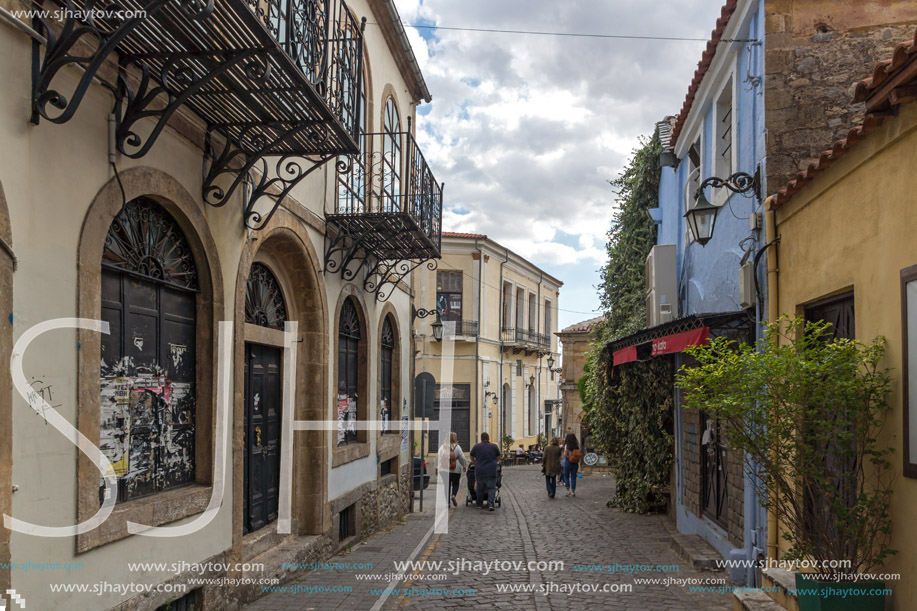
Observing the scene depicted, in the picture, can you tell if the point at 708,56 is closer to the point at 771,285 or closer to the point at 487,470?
the point at 771,285

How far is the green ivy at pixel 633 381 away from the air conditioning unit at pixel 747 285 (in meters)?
4.95

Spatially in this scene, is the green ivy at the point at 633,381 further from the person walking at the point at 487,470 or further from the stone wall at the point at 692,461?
the person walking at the point at 487,470

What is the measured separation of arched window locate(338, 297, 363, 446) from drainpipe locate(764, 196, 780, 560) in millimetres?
6146

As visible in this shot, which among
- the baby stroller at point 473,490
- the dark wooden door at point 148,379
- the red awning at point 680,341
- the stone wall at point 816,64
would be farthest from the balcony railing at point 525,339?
the dark wooden door at point 148,379

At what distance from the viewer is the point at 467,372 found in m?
34.2

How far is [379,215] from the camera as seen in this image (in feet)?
33.3

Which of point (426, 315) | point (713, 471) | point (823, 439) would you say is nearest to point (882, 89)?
point (823, 439)

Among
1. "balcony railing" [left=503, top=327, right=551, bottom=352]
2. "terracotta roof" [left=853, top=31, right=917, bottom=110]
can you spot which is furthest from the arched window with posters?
"balcony railing" [left=503, top=327, right=551, bottom=352]

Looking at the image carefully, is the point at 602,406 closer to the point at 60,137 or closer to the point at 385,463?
the point at 385,463

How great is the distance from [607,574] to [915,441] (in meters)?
5.18

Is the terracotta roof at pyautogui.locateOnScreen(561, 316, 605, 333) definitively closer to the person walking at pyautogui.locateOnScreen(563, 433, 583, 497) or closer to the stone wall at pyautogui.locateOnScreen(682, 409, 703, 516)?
the person walking at pyautogui.locateOnScreen(563, 433, 583, 497)

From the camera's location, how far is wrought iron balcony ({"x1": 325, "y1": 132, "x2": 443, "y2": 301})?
10523mm

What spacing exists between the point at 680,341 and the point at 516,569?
336cm

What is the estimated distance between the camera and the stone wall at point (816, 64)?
302 inches
